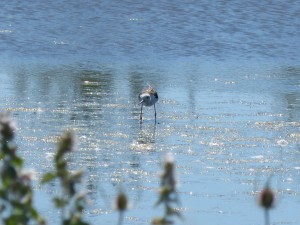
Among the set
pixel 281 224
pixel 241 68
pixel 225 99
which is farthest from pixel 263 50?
pixel 281 224

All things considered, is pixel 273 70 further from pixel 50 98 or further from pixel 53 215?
pixel 53 215

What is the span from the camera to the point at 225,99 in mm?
14891

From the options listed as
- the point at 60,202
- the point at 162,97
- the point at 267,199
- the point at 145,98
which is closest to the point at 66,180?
the point at 60,202

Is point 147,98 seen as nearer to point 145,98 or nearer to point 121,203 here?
point 145,98

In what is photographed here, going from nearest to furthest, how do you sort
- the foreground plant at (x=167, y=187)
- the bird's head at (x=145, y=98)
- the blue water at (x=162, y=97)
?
the foreground plant at (x=167, y=187), the blue water at (x=162, y=97), the bird's head at (x=145, y=98)

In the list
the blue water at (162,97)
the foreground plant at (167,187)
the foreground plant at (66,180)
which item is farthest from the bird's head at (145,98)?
the foreground plant at (167,187)

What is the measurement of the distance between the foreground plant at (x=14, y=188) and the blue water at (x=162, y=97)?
1.68 metres

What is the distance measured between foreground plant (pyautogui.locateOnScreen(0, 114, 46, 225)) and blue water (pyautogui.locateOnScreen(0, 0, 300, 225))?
1684mm

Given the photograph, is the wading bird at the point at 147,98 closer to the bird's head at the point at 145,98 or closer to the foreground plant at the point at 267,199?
the bird's head at the point at 145,98

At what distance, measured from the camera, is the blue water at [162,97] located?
30.1 feet

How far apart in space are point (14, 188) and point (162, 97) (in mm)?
12204

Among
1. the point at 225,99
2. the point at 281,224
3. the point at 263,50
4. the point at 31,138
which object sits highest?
the point at 281,224

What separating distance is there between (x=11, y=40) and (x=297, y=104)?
756 cm

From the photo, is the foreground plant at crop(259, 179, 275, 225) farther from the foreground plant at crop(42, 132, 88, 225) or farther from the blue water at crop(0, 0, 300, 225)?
the blue water at crop(0, 0, 300, 225)
